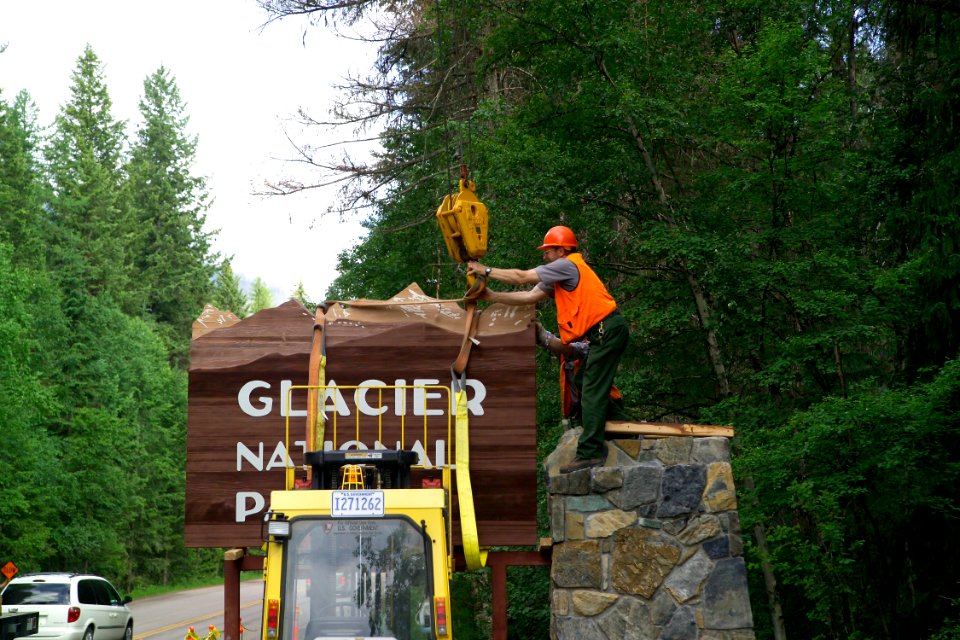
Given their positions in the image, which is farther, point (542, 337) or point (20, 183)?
point (20, 183)

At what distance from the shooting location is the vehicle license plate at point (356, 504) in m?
7.78

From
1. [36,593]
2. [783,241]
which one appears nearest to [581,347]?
[783,241]

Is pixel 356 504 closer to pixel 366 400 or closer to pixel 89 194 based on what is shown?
pixel 366 400

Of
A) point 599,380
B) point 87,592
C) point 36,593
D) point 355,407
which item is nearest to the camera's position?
point 599,380

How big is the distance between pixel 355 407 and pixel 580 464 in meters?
2.02

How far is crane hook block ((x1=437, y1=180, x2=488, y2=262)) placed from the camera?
1013 centimetres

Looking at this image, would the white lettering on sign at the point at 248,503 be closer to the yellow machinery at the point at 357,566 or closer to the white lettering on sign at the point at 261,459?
the white lettering on sign at the point at 261,459

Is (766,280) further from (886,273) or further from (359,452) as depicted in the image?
(359,452)

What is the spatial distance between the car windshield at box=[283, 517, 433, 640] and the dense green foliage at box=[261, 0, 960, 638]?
18.8 feet

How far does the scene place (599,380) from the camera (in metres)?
9.41

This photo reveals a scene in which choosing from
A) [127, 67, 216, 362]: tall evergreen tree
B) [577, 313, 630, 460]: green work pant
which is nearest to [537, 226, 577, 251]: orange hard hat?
[577, 313, 630, 460]: green work pant

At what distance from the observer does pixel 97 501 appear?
147 feet

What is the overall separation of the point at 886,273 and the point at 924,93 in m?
2.58

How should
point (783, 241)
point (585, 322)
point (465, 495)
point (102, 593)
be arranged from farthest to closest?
point (102, 593)
point (783, 241)
point (585, 322)
point (465, 495)
